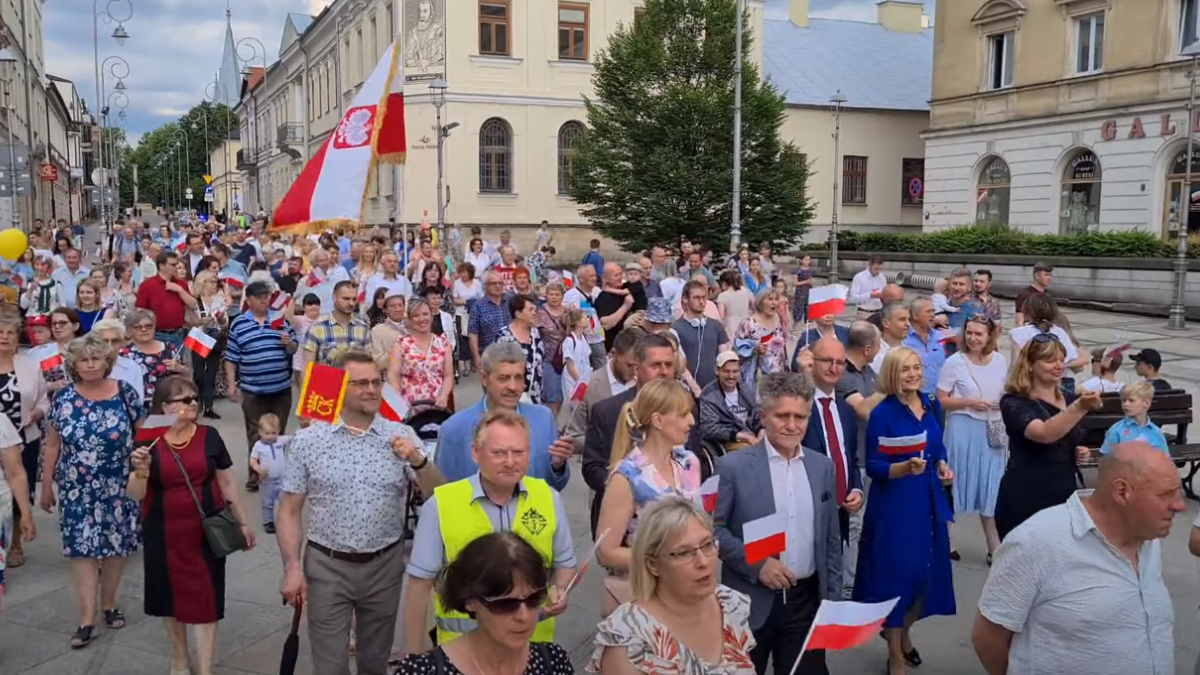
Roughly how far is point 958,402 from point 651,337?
290cm

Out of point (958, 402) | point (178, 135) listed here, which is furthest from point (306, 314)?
point (178, 135)

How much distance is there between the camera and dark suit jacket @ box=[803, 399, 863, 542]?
5.58m

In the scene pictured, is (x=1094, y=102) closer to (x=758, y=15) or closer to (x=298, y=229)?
(x=758, y=15)

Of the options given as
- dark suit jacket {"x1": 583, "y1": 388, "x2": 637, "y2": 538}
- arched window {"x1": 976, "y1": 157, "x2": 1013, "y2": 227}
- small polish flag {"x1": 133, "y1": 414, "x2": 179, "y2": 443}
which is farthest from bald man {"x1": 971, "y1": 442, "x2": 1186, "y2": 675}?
arched window {"x1": 976, "y1": 157, "x2": 1013, "y2": 227}

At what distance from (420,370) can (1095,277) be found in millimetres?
22321

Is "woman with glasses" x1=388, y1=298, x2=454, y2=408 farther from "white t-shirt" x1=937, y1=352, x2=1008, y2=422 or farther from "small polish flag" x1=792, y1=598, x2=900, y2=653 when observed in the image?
"small polish flag" x1=792, y1=598, x2=900, y2=653

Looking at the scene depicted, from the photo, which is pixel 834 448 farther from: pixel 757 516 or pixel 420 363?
pixel 420 363

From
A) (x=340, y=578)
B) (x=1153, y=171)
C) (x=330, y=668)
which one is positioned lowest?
(x=330, y=668)

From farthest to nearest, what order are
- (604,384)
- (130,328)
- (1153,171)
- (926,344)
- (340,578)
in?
(1153,171) < (926,344) < (130,328) < (604,384) < (340,578)

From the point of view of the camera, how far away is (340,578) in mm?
4453

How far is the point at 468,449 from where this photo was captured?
4766 millimetres

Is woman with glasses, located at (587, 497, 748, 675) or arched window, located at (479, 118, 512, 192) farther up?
arched window, located at (479, 118, 512, 192)

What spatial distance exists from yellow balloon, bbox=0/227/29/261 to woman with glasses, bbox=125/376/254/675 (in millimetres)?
12945

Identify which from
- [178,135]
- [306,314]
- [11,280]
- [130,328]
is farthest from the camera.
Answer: [178,135]
